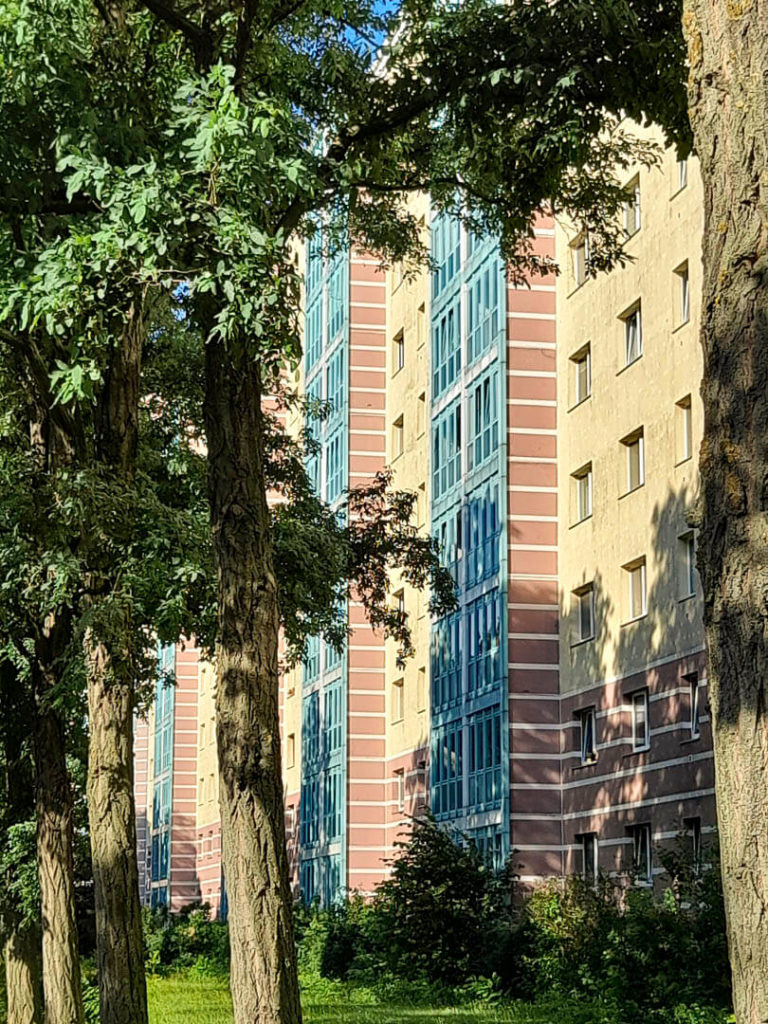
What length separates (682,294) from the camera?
119ft

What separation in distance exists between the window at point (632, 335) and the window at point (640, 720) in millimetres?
7166

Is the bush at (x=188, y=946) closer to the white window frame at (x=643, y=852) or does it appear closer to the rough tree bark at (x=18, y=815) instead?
the white window frame at (x=643, y=852)

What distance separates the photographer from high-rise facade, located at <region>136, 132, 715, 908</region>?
36031mm

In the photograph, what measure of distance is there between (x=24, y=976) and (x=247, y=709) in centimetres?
1731

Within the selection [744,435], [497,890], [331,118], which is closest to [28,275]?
[331,118]

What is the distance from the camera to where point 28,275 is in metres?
13.2

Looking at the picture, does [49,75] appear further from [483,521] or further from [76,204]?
[483,521]

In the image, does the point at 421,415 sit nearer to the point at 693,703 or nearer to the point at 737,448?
the point at 693,703

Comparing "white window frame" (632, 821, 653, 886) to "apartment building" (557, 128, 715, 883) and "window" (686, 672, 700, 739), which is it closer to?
"apartment building" (557, 128, 715, 883)

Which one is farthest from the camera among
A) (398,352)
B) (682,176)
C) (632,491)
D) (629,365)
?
(398,352)

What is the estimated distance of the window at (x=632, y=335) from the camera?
38656mm

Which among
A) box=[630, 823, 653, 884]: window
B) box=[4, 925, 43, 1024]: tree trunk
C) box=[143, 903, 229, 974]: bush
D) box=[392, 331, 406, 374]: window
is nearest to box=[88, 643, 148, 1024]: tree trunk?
box=[4, 925, 43, 1024]: tree trunk

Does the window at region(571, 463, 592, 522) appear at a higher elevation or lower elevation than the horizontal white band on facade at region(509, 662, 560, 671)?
higher

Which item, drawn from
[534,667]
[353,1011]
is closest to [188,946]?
[534,667]
